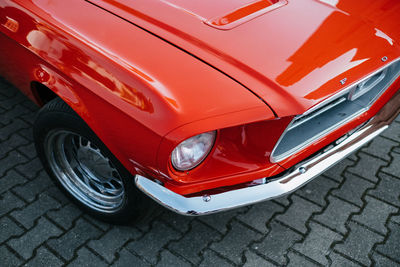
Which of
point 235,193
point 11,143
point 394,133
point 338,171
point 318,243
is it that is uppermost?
point 235,193

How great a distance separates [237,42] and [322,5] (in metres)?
0.68

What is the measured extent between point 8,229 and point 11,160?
0.65 metres

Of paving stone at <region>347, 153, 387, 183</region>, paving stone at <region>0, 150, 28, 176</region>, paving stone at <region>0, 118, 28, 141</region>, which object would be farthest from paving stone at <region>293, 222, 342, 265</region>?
paving stone at <region>0, 118, 28, 141</region>

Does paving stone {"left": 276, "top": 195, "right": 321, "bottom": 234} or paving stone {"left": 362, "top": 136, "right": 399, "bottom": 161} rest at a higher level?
paving stone {"left": 362, "top": 136, "right": 399, "bottom": 161}

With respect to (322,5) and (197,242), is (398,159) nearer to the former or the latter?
(322,5)

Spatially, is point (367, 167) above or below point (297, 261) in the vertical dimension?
above

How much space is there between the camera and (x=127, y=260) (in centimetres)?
242

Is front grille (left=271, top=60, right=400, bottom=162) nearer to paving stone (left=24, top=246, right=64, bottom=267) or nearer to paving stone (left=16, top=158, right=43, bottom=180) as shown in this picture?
paving stone (left=24, top=246, right=64, bottom=267)

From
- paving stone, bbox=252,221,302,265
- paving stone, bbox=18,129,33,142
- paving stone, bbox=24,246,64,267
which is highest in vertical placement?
paving stone, bbox=252,221,302,265

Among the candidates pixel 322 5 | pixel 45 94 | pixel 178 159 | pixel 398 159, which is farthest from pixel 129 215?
pixel 398 159

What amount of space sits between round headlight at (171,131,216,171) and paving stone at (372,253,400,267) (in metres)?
1.34

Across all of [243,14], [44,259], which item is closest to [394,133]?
[243,14]

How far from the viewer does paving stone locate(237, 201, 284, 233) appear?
2.65m

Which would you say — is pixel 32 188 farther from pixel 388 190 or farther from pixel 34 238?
pixel 388 190
